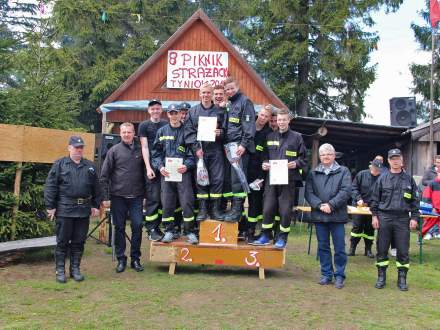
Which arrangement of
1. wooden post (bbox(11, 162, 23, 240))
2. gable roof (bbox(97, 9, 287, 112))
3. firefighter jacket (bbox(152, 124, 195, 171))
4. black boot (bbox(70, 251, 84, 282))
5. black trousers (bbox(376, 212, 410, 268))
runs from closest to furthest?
1. black boot (bbox(70, 251, 84, 282))
2. black trousers (bbox(376, 212, 410, 268))
3. firefighter jacket (bbox(152, 124, 195, 171))
4. wooden post (bbox(11, 162, 23, 240))
5. gable roof (bbox(97, 9, 287, 112))

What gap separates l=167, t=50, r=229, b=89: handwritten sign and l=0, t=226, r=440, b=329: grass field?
25.3 ft

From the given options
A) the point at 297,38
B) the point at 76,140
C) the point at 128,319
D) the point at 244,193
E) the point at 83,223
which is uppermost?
the point at 297,38

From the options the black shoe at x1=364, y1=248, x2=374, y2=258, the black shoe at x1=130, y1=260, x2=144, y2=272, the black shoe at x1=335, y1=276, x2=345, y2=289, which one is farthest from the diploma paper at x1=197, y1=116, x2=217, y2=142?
the black shoe at x1=364, y1=248, x2=374, y2=258

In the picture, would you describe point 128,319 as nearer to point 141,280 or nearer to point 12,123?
point 141,280

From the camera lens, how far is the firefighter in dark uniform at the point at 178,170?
263 inches

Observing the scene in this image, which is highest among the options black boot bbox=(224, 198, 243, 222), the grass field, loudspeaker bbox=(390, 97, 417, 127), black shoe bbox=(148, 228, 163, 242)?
loudspeaker bbox=(390, 97, 417, 127)

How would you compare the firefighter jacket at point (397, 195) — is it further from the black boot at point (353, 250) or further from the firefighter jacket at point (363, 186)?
the black boot at point (353, 250)

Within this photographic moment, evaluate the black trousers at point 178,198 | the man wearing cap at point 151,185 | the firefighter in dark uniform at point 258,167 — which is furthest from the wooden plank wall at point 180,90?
the black trousers at point 178,198

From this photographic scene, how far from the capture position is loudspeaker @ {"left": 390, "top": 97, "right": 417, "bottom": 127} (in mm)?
16422

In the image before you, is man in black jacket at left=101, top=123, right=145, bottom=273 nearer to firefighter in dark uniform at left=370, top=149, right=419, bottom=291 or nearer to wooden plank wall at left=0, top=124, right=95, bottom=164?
wooden plank wall at left=0, top=124, right=95, bottom=164

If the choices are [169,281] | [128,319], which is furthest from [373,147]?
[128,319]

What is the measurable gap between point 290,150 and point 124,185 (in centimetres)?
224

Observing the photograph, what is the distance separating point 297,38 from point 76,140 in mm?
19864

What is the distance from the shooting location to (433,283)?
6840 millimetres
